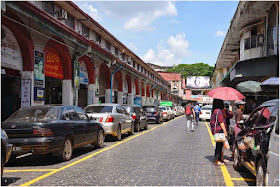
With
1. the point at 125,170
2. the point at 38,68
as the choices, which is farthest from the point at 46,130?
the point at 38,68

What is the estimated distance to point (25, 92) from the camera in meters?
13.7

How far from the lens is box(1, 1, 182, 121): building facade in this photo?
1248 centimetres

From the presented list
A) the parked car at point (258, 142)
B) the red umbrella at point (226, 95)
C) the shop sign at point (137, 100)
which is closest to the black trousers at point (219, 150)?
the parked car at point (258, 142)

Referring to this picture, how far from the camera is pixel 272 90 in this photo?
55.2 ft

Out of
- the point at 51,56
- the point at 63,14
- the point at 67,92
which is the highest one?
the point at 63,14

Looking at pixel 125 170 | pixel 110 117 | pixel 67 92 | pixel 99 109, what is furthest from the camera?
pixel 67 92

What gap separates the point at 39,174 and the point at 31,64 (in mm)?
8282

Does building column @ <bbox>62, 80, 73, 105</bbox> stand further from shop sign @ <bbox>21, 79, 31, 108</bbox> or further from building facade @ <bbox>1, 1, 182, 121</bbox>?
shop sign @ <bbox>21, 79, 31, 108</bbox>

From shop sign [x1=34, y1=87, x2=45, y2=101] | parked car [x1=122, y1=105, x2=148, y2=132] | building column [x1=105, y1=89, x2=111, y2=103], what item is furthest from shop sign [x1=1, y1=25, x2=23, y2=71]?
building column [x1=105, y1=89, x2=111, y2=103]

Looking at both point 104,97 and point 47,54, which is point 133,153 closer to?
point 47,54

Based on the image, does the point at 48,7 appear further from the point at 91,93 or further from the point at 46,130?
the point at 46,130

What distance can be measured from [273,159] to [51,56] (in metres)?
14.2

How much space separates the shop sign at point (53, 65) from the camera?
623 inches

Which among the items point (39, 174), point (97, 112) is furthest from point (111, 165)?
point (97, 112)
